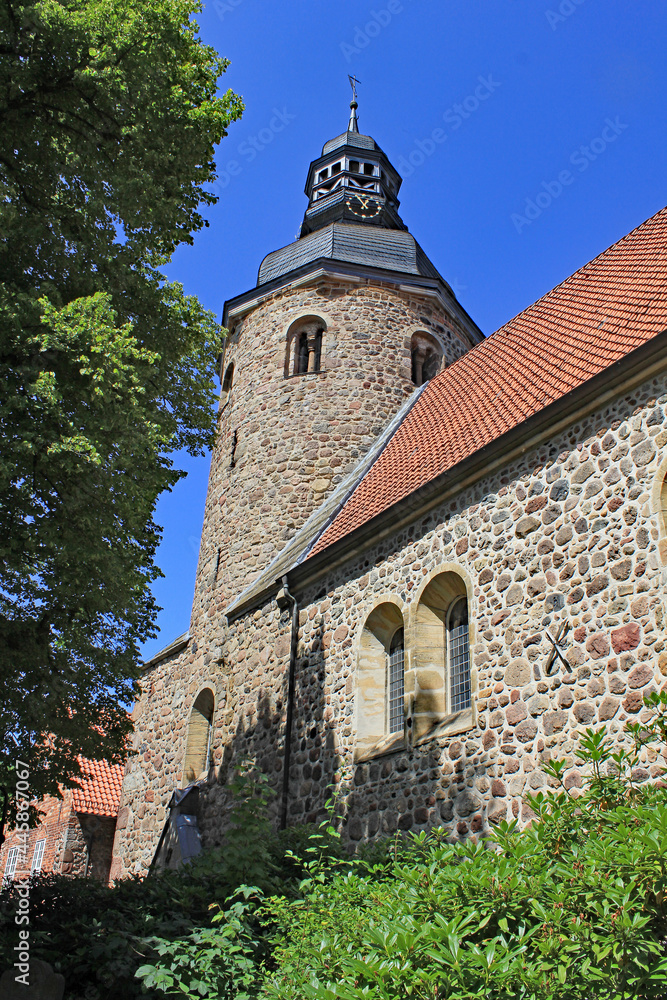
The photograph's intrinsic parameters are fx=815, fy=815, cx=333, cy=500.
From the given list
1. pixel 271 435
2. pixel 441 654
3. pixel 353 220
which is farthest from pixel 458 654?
pixel 353 220

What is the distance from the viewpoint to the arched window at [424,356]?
656 inches

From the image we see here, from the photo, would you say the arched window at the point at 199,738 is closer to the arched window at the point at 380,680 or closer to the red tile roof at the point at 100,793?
the red tile roof at the point at 100,793

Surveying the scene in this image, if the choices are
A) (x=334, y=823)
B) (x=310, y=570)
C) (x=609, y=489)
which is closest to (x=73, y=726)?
(x=334, y=823)

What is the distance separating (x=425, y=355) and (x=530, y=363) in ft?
22.1

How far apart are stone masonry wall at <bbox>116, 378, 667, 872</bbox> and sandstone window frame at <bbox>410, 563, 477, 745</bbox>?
0.08 metres

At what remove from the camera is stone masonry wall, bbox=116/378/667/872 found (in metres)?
6.45

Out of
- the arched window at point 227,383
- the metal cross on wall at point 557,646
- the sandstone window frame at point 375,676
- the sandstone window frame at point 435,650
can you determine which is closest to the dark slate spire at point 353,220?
the arched window at point 227,383

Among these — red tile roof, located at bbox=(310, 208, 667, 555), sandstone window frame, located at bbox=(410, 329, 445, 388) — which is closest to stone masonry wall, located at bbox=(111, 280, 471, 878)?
sandstone window frame, located at bbox=(410, 329, 445, 388)

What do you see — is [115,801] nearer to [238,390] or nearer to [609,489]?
[238,390]

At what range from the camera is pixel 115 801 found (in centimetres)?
1991

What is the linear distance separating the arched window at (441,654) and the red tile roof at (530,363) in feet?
4.36

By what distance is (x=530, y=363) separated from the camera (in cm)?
1026

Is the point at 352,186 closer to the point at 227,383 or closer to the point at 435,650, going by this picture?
the point at 227,383

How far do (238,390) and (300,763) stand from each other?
28.3ft
